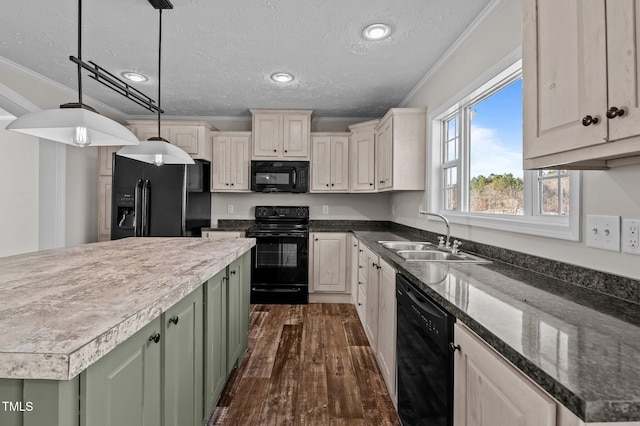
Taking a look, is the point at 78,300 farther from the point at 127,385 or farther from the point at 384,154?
the point at 384,154

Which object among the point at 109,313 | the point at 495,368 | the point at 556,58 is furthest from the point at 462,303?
the point at 109,313

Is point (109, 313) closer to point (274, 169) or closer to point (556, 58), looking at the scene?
point (556, 58)

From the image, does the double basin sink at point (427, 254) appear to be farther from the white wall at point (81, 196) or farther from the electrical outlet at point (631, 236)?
the white wall at point (81, 196)

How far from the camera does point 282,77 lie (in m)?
3.05

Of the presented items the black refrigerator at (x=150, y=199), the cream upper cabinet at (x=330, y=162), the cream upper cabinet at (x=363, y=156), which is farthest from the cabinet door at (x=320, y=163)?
the black refrigerator at (x=150, y=199)

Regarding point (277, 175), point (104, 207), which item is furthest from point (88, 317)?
point (104, 207)

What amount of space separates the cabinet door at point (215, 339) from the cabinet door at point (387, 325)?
0.99m

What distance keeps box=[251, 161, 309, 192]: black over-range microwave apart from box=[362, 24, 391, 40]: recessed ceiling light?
195 cm

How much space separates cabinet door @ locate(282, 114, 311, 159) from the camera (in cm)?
402

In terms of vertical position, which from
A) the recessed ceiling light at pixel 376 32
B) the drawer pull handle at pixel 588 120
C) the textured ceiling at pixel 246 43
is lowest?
the drawer pull handle at pixel 588 120

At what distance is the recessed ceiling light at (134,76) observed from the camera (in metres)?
2.99

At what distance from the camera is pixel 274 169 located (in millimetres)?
4051

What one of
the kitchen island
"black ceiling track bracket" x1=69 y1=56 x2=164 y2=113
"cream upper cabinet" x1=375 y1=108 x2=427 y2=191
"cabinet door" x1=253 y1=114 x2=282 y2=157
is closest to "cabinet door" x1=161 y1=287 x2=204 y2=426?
the kitchen island

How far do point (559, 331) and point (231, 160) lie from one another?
3.88 metres
